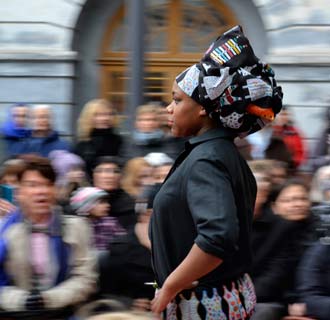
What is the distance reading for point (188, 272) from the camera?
3.25m

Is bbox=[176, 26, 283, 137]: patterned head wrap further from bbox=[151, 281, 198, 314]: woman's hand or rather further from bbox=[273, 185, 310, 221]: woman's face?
bbox=[273, 185, 310, 221]: woman's face

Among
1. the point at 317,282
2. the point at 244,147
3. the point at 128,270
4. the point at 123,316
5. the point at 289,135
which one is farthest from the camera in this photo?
the point at 289,135

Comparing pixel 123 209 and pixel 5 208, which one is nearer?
pixel 5 208

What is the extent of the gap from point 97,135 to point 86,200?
2.42m

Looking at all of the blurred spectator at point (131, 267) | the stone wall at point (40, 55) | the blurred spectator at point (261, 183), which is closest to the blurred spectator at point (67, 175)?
the blurred spectator at point (131, 267)

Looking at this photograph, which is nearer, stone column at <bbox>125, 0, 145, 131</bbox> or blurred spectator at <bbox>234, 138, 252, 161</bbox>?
stone column at <bbox>125, 0, 145, 131</bbox>

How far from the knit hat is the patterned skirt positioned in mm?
2927

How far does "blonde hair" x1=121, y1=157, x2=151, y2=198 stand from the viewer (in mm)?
6930

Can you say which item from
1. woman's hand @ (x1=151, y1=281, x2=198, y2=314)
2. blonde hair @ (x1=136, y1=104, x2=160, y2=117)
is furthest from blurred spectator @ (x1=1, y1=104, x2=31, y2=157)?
woman's hand @ (x1=151, y1=281, x2=198, y2=314)

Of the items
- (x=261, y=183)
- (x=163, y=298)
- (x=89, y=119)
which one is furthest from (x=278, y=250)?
(x=89, y=119)

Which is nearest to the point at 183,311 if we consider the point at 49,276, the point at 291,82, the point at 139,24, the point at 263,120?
the point at 263,120

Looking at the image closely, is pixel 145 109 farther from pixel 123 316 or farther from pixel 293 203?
pixel 123 316

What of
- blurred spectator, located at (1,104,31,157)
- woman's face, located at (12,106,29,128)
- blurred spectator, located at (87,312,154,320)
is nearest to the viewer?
blurred spectator, located at (87,312,154,320)

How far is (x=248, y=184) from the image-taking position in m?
3.54
